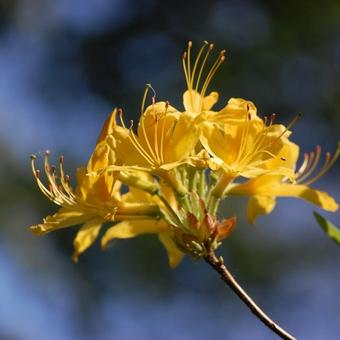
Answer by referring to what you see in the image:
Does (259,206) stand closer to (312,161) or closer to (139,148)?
(312,161)

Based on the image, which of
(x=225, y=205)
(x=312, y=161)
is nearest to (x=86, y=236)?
(x=312, y=161)

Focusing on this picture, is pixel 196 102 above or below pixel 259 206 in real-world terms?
above

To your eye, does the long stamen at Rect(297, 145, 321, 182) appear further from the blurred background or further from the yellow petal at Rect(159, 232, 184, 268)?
the blurred background

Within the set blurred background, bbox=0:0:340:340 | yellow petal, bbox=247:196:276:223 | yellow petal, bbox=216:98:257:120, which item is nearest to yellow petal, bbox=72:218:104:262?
yellow petal, bbox=247:196:276:223

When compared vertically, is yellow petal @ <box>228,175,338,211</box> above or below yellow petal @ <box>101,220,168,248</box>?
above

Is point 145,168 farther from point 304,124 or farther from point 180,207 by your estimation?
point 304,124

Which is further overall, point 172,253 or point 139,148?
point 172,253

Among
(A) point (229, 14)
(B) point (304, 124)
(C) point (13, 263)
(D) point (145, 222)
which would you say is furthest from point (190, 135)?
(A) point (229, 14)
